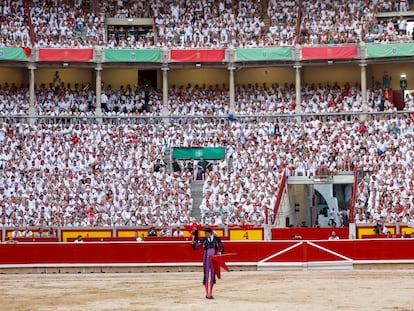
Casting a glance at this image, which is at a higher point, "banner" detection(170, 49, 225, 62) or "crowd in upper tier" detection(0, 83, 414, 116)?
"banner" detection(170, 49, 225, 62)

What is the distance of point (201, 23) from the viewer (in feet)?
151

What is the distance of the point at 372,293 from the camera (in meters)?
21.6

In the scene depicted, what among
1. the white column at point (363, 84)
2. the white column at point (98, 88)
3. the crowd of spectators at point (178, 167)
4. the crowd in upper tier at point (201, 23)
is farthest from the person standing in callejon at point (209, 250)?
the crowd in upper tier at point (201, 23)

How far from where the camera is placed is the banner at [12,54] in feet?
141

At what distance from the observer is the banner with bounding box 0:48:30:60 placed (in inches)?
1697

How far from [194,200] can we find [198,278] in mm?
11300

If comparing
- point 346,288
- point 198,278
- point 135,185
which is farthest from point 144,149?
point 346,288

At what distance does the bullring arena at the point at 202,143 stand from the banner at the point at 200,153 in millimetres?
53

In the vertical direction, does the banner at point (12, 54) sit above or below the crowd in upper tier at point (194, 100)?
above

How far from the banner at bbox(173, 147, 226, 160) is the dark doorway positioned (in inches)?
291

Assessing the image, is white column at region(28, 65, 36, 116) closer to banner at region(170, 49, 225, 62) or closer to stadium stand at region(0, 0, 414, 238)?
stadium stand at region(0, 0, 414, 238)

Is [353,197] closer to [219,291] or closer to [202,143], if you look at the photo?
[202,143]

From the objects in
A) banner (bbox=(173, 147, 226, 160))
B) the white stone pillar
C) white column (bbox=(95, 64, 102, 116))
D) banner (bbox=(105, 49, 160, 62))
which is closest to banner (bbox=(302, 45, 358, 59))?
banner (bbox=(173, 147, 226, 160))

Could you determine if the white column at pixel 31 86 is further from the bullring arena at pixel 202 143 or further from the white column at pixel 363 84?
the white column at pixel 363 84
